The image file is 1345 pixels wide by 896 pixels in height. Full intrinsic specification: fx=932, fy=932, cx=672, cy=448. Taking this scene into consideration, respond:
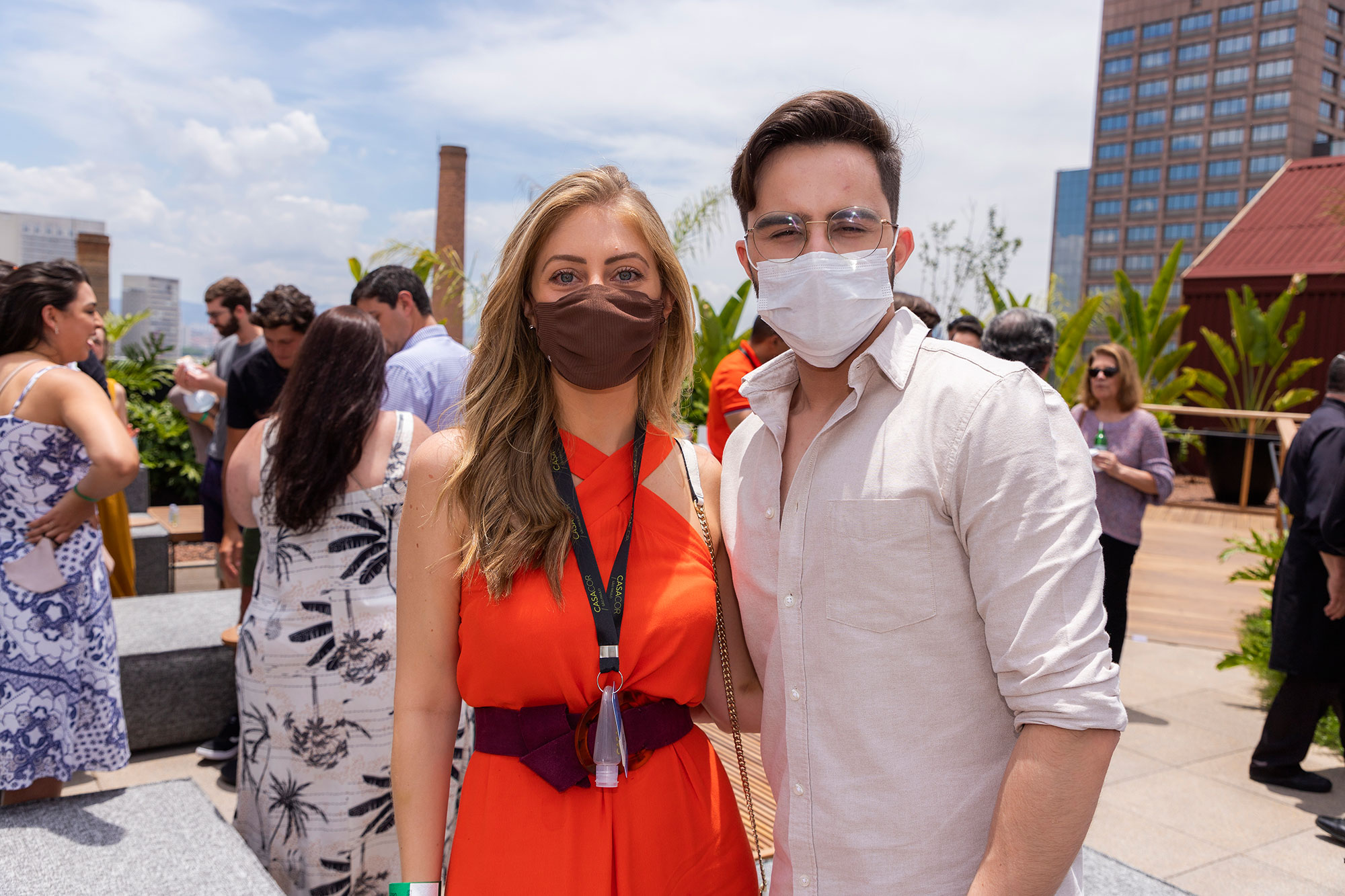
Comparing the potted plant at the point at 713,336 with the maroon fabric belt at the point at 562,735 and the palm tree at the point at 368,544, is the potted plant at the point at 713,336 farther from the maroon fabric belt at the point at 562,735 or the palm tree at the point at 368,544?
the maroon fabric belt at the point at 562,735

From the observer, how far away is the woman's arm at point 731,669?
188 cm

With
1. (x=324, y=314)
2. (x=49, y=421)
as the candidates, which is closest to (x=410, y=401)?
(x=324, y=314)

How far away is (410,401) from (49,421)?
143 cm

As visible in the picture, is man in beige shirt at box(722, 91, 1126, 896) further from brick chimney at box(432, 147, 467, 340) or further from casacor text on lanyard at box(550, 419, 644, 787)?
brick chimney at box(432, 147, 467, 340)

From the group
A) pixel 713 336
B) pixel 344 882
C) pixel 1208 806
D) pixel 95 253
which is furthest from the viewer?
pixel 95 253

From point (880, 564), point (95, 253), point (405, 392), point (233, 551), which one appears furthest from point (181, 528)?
point (95, 253)

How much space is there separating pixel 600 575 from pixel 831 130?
88cm

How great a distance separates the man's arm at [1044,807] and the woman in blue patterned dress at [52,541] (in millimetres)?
3120

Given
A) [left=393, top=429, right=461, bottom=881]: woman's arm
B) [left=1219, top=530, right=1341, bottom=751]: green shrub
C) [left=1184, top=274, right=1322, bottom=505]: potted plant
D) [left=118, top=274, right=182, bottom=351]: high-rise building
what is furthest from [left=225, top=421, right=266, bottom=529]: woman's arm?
[left=118, top=274, right=182, bottom=351]: high-rise building

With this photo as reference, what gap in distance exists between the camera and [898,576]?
141 cm

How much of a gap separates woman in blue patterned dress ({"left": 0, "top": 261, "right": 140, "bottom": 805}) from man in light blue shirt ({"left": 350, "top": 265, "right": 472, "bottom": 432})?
3.88 feet

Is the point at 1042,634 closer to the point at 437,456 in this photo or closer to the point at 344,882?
the point at 437,456

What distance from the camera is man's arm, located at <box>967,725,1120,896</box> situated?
129cm

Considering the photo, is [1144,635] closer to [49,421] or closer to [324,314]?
[324,314]
